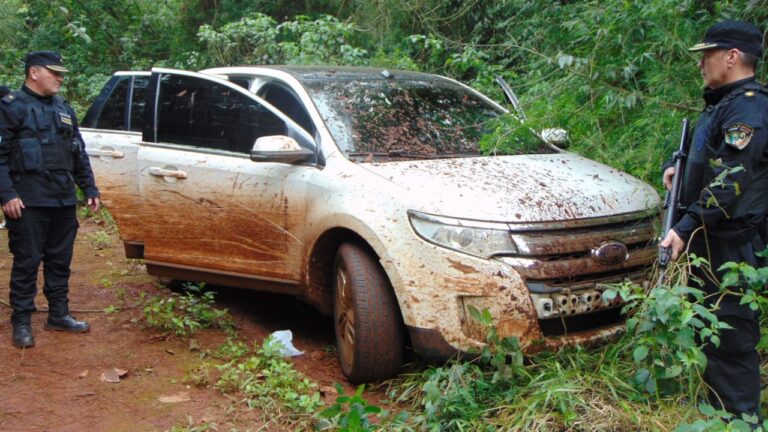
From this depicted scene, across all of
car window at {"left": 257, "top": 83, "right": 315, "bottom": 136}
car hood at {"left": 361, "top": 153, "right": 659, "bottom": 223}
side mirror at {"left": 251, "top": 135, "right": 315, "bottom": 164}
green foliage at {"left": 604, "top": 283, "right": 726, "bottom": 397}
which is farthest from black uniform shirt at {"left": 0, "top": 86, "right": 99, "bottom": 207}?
green foliage at {"left": 604, "top": 283, "right": 726, "bottom": 397}

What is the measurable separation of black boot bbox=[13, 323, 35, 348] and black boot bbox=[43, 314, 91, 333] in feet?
0.86

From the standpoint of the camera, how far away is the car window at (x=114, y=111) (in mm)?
5758

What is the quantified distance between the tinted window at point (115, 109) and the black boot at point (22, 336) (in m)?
1.73

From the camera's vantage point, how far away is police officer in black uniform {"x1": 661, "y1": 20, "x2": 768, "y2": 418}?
309cm

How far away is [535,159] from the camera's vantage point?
14.6ft

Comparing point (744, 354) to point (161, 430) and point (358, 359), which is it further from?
point (161, 430)

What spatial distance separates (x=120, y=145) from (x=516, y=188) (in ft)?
10.5

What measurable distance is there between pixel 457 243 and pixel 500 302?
349 mm

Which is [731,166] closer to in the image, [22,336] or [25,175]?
[25,175]

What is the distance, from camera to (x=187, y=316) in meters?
5.12

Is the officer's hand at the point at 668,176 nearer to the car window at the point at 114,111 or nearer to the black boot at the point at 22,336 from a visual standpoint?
the black boot at the point at 22,336

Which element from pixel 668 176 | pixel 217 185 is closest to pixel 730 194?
pixel 668 176

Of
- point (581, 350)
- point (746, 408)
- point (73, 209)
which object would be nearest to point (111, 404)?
point (73, 209)

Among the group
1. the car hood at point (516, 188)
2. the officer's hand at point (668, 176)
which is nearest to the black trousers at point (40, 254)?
the car hood at point (516, 188)
